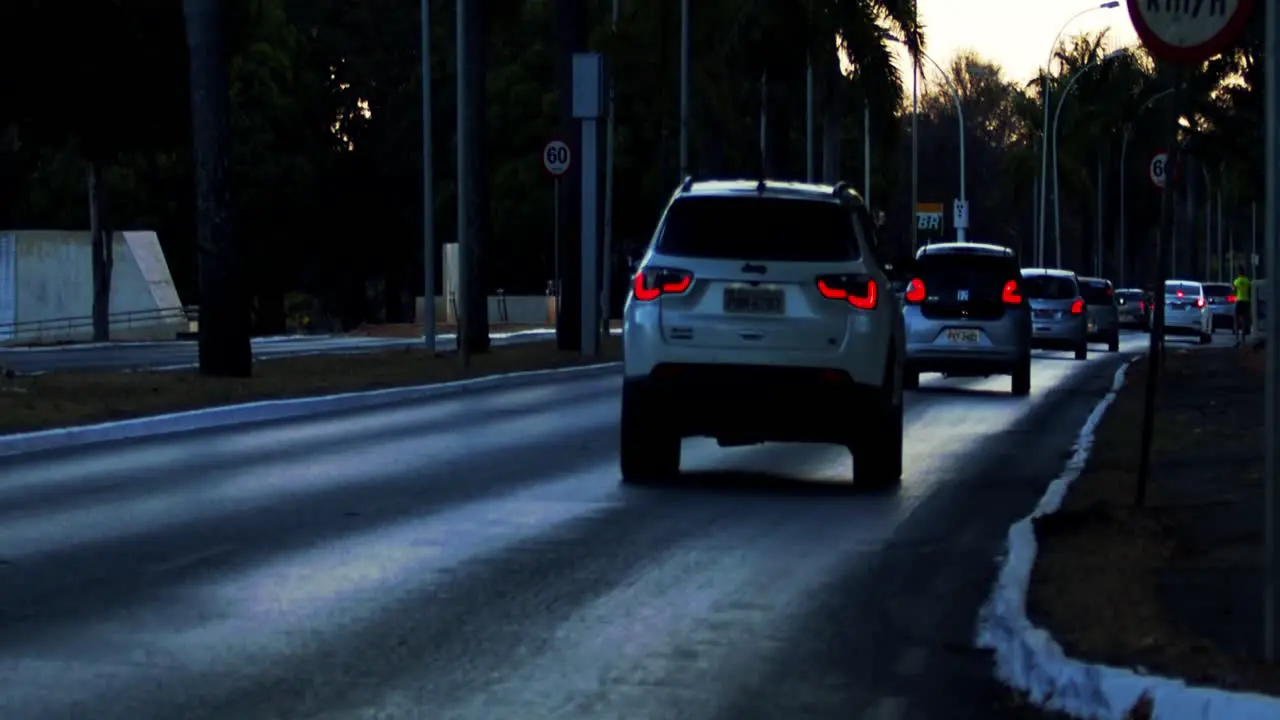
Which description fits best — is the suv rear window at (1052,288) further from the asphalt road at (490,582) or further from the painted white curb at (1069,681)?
the painted white curb at (1069,681)

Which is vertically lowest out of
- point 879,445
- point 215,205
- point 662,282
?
point 879,445

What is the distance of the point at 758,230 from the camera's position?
16.8 m

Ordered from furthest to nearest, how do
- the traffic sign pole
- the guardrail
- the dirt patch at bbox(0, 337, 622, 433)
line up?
1. the guardrail
2. the dirt patch at bbox(0, 337, 622, 433)
3. the traffic sign pole

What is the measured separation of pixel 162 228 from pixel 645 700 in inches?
2654

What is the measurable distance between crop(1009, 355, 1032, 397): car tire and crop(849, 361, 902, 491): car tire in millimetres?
13420

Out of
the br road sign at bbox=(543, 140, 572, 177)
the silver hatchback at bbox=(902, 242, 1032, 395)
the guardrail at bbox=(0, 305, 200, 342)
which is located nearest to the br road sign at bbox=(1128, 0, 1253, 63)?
the silver hatchback at bbox=(902, 242, 1032, 395)

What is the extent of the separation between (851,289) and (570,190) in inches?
1053

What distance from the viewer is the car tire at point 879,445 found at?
16.8 meters

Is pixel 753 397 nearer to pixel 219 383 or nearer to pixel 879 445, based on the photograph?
pixel 879 445

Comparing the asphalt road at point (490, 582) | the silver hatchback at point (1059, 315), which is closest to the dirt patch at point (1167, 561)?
the asphalt road at point (490, 582)

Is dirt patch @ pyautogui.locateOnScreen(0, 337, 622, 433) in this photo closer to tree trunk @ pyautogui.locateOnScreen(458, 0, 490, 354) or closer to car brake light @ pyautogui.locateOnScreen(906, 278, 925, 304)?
tree trunk @ pyautogui.locateOnScreen(458, 0, 490, 354)

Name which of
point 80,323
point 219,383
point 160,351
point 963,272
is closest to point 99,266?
point 80,323

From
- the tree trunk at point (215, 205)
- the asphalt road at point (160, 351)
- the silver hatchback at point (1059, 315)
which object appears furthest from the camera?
the silver hatchback at point (1059, 315)

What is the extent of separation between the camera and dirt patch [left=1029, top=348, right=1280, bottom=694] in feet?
28.6
